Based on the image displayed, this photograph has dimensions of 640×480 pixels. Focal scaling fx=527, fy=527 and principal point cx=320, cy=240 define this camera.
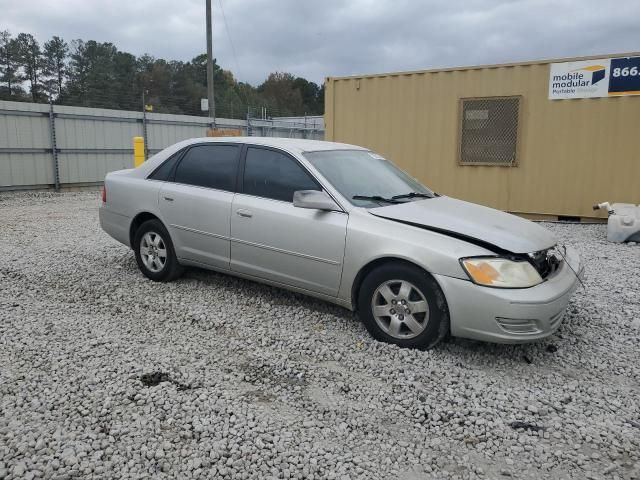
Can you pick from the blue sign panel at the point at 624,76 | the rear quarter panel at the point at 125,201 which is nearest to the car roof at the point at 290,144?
the rear quarter panel at the point at 125,201

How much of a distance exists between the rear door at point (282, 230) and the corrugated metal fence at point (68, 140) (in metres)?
11.6

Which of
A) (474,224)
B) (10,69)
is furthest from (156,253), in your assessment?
(10,69)

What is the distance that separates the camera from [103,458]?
8.49 ft

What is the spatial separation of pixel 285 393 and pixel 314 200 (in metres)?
1.55

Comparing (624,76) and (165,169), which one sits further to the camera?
(624,76)

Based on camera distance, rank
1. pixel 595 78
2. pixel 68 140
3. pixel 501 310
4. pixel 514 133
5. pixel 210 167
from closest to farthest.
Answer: pixel 501 310 < pixel 210 167 < pixel 595 78 < pixel 514 133 < pixel 68 140

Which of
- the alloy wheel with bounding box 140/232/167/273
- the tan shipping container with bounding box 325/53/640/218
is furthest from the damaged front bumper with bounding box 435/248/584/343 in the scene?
the tan shipping container with bounding box 325/53/640/218

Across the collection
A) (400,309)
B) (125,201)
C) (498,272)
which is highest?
(125,201)

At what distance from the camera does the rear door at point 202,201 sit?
4.89 meters

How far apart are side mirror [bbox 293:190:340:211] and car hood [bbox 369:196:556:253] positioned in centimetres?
33

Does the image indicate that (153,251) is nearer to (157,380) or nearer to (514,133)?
(157,380)

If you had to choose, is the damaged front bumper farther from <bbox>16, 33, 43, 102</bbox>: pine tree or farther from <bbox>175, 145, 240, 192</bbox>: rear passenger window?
<bbox>16, 33, 43, 102</bbox>: pine tree

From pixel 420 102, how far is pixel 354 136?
1634mm

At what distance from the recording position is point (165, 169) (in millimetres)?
5469
